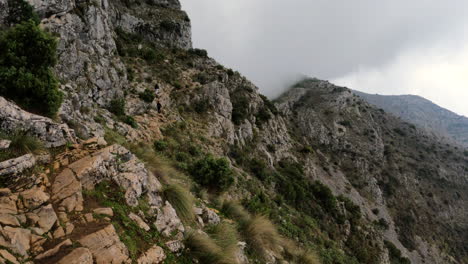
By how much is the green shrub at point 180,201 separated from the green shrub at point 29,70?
463cm

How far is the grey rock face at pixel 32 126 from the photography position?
5.54m

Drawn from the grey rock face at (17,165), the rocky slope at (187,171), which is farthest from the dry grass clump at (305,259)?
the grey rock face at (17,165)

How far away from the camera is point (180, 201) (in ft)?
22.5

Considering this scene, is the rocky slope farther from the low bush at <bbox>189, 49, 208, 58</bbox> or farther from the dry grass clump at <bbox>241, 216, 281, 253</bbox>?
the low bush at <bbox>189, 49, 208, 58</bbox>

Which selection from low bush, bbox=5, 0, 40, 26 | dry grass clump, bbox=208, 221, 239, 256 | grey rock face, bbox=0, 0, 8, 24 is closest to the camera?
dry grass clump, bbox=208, 221, 239, 256

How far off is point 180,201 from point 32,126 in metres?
4.24

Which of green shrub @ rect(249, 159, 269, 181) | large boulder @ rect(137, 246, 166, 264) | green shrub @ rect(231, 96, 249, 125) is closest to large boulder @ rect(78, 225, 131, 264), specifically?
large boulder @ rect(137, 246, 166, 264)

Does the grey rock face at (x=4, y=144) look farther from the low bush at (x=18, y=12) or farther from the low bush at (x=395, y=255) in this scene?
the low bush at (x=395, y=255)

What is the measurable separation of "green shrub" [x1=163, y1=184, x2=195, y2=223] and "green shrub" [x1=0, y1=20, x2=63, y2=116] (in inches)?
182

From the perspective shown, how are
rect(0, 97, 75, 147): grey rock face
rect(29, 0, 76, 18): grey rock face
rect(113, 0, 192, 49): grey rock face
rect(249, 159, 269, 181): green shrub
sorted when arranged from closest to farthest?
rect(0, 97, 75, 147): grey rock face < rect(29, 0, 76, 18): grey rock face < rect(249, 159, 269, 181): green shrub < rect(113, 0, 192, 49): grey rock face

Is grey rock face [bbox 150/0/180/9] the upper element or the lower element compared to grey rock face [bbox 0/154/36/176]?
upper

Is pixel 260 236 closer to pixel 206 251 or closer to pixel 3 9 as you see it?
pixel 206 251

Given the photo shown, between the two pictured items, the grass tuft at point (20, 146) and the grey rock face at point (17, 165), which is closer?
the grey rock face at point (17, 165)

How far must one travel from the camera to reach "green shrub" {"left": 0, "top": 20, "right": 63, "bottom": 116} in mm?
6964
